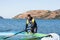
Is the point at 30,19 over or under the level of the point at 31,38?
over

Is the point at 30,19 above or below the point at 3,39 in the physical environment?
above

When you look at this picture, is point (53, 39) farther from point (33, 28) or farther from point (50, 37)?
point (33, 28)

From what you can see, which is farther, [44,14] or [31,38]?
[44,14]

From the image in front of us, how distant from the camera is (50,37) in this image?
1658cm

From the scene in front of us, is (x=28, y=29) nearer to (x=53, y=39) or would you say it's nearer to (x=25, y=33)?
(x=25, y=33)

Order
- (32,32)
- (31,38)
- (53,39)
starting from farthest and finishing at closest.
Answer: (32,32), (31,38), (53,39)

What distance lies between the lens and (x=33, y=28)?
18.8 m

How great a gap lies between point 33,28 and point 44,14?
13422 cm

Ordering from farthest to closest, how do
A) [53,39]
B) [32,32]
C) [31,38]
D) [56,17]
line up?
[56,17] → [32,32] → [31,38] → [53,39]

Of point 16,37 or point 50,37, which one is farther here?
point 16,37

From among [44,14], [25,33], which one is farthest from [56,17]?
[25,33]

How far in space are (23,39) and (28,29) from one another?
120cm

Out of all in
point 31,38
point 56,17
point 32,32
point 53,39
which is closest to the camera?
point 53,39

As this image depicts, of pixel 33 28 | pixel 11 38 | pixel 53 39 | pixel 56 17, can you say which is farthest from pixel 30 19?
pixel 56 17
